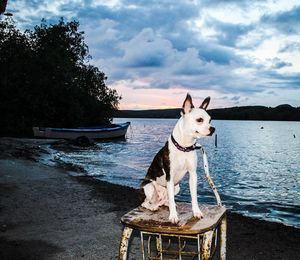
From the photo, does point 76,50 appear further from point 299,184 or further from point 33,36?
point 299,184

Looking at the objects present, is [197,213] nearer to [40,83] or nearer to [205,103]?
[205,103]

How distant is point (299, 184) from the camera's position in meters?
23.7

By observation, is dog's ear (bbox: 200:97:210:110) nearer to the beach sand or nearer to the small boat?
the beach sand

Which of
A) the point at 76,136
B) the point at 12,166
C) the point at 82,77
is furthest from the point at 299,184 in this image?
the point at 82,77

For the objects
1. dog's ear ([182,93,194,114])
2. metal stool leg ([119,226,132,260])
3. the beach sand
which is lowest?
the beach sand

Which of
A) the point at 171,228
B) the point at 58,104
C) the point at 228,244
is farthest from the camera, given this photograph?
the point at 58,104

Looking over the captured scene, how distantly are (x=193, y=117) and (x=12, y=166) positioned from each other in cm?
1672

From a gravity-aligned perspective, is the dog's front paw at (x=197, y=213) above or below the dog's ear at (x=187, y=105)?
below

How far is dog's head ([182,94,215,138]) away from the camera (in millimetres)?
3881

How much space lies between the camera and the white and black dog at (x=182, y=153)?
154 inches

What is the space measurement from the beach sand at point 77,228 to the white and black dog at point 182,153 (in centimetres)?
323

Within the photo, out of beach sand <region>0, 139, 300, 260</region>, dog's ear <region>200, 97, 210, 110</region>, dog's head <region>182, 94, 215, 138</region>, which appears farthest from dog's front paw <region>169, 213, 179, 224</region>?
beach sand <region>0, 139, 300, 260</region>

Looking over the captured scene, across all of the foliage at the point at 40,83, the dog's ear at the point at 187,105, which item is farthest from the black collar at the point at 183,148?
the foliage at the point at 40,83

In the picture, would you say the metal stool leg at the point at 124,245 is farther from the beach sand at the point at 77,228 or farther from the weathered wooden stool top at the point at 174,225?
the beach sand at the point at 77,228
